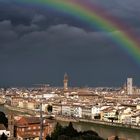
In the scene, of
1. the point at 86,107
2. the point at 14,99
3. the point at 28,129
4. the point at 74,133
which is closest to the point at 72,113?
the point at 86,107

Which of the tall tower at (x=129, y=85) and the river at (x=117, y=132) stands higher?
the tall tower at (x=129, y=85)

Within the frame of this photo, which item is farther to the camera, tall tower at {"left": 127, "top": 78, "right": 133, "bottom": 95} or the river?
tall tower at {"left": 127, "top": 78, "right": 133, "bottom": 95}

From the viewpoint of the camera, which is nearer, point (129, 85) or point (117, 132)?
point (117, 132)

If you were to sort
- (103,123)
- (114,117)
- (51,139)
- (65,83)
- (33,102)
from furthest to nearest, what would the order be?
(65,83) < (33,102) < (114,117) < (103,123) < (51,139)

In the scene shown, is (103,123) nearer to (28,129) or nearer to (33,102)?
(28,129)

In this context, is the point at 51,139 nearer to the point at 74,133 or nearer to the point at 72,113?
the point at 74,133

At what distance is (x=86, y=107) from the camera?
28.4m

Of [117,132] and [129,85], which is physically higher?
[129,85]

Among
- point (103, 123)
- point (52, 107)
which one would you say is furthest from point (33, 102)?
point (103, 123)

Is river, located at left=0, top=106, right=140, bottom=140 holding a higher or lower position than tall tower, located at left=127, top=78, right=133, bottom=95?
lower

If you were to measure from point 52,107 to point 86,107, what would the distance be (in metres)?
4.74

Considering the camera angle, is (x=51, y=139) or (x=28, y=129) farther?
(x=28, y=129)

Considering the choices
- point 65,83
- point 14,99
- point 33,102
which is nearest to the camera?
point 33,102

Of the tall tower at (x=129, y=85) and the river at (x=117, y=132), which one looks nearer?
the river at (x=117, y=132)
